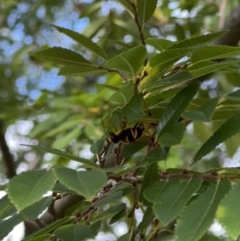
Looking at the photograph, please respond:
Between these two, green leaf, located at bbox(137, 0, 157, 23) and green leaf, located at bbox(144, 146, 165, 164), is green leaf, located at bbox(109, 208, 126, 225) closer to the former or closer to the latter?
green leaf, located at bbox(144, 146, 165, 164)

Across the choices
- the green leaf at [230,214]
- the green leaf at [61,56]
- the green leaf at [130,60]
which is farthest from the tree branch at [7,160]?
the green leaf at [230,214]

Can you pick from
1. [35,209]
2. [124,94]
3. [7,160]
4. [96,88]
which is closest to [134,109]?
[124,94]

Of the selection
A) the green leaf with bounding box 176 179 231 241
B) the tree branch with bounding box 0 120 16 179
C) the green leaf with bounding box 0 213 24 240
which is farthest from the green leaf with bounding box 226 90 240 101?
the tree branch with bounding box 0 120 16 179

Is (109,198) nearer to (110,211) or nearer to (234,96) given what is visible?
(110,211)

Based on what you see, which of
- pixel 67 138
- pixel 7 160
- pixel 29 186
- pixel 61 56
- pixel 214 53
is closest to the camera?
pixel 29 186

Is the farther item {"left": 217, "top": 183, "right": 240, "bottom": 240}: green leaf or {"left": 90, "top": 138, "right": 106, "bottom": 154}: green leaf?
{"left": 90, "top": 138, "right": 106, "bottom": 154}: green leaf

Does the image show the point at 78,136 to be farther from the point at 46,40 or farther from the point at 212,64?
the point at 46,40
